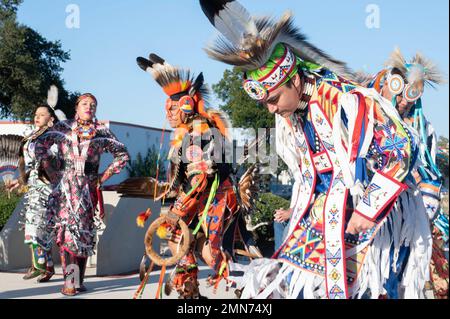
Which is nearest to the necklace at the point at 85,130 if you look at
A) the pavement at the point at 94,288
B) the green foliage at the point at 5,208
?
the pavement at the point at 94,288

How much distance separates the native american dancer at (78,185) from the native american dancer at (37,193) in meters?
0.55

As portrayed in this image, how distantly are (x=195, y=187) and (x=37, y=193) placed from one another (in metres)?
2.68

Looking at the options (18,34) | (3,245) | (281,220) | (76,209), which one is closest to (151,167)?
(18,34)

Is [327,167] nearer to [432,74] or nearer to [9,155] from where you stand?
[432,74]

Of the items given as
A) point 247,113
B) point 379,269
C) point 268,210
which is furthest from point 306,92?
point 247,113

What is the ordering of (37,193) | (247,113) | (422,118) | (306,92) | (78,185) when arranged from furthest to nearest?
(247,113)
(37,193)
(78,185)
(422,118)
(306,92)

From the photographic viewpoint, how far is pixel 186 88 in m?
5.80

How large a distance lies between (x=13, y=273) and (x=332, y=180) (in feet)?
17.6

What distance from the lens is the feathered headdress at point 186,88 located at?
5.79 metres

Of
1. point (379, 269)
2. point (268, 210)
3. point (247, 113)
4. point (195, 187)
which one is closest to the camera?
point (379, 269)

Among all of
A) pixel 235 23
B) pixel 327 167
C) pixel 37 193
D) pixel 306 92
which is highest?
pixel 235 23

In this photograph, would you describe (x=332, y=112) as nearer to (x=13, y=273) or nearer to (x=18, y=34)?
(x=13, y=273)

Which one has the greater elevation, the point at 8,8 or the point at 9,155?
the point at 8,8

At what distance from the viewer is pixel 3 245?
8211 mm
